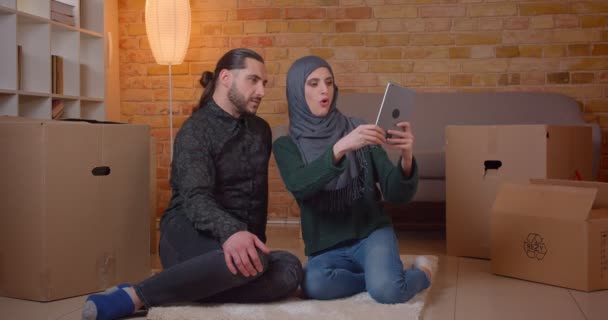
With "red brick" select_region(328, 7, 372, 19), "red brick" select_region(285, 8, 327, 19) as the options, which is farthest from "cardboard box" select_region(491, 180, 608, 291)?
"red brick" select_region(285, 8, 327, 19)

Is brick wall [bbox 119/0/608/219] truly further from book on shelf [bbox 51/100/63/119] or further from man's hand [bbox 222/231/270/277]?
man's hand [bbox 222/231/270/277]

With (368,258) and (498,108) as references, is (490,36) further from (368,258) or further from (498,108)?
(368,258)

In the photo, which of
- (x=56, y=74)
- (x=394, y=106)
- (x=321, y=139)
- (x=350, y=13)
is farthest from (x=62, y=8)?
(x=394, y=106)

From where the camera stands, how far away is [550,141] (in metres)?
3.11

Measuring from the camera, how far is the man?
6.73ft

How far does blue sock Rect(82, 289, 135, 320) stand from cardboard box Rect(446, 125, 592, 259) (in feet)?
5.52

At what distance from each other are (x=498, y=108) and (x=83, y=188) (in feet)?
8.35

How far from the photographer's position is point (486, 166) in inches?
127

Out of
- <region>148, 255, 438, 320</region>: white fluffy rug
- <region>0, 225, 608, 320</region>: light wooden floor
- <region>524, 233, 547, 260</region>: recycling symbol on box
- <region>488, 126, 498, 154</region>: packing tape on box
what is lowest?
<region>0, 225, 608, 320</region>: light wooden floor

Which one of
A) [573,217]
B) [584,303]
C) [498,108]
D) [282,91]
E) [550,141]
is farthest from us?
[282,91]

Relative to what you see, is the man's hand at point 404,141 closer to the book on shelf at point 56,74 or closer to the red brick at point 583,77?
the book on shelf at point 56,74

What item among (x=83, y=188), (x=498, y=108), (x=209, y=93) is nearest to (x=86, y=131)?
(x=83, y=188)

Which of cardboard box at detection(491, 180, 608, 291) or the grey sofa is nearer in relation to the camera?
cardboard box at detection(491, 180, 608, 291)

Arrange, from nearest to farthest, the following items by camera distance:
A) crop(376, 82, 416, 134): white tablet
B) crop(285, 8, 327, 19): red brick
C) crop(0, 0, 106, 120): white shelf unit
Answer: crop(376, 82, 416, 134): white tablet
crop(0, 0, 106, 120): white shelf unit
crop(285, 8, 327, 19): red brick
